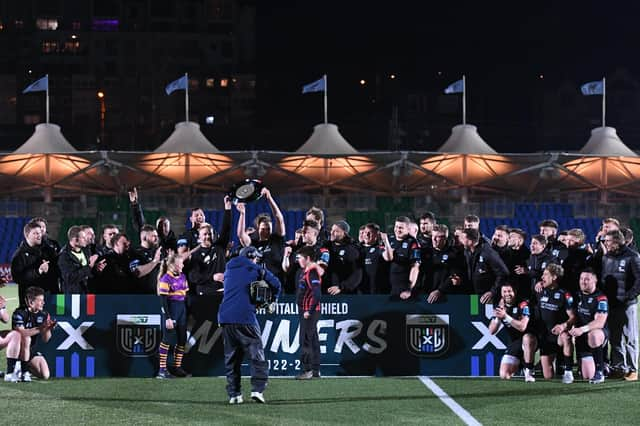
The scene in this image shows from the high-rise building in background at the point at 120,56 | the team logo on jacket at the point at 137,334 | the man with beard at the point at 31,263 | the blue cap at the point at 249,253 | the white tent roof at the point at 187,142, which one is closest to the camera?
the blue cap at the point at 249,253

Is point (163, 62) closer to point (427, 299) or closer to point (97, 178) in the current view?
point (97, 178)

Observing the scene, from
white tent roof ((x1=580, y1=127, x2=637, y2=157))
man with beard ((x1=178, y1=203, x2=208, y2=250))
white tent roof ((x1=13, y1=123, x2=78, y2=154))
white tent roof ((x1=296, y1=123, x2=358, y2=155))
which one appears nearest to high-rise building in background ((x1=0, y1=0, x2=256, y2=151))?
white tent roof ((x1=13, y1=123, x2=78, y2=154))

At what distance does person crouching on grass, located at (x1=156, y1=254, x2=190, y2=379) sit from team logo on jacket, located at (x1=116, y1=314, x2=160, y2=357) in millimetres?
193

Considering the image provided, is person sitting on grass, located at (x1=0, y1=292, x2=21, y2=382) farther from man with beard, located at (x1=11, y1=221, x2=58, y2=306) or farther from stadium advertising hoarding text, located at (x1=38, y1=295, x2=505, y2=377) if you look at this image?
man with beard, located at (x1=11, y1=221, x2=58, y2=306)

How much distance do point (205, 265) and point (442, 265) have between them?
3000 millimetres

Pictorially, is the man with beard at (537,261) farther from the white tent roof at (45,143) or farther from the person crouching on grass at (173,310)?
the white tent roof at (45,143)

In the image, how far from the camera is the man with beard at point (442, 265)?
12.1 meters

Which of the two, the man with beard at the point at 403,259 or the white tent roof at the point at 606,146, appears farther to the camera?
the white tent roof at the point at 606,146

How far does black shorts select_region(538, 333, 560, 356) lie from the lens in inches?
439

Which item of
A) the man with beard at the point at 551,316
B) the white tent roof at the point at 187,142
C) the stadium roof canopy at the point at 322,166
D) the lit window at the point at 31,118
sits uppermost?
the lit window at the point at 31,118

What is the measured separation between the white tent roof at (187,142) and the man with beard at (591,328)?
26131mm

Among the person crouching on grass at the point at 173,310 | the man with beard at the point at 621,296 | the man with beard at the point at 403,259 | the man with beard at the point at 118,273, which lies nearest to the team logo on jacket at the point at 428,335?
the man with beard at the point at 403,259

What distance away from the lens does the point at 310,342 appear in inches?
448

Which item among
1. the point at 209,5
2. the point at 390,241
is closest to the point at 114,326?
the point at 390,241
